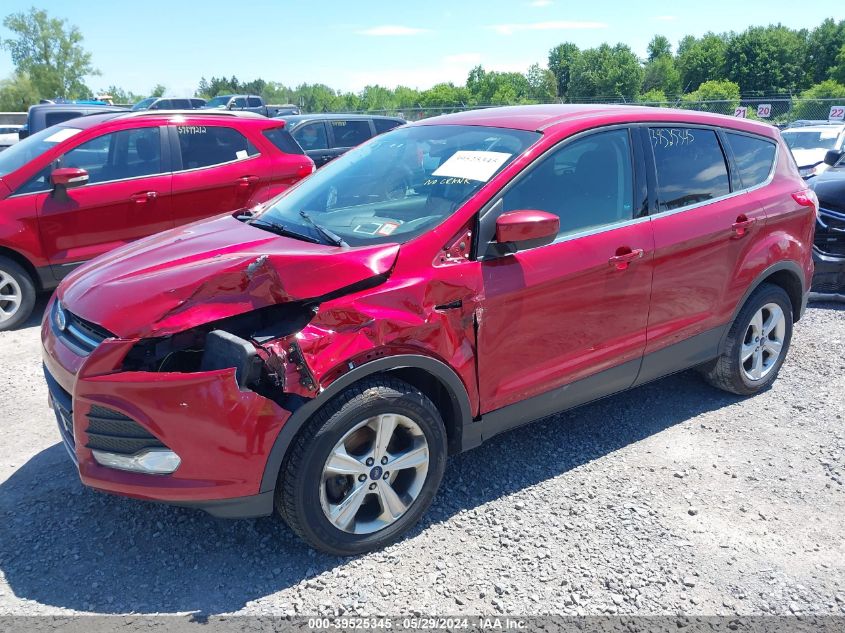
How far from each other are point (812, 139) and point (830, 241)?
1023 cm

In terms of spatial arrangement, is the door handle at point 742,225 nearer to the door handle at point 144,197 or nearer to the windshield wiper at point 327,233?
the windshield wiper at point 327,233

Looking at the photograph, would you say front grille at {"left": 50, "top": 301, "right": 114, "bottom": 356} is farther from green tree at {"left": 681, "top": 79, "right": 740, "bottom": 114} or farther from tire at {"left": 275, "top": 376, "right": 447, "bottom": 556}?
green tree at {"left": 681, "top": 79, "right": 740, "bottom": 114}

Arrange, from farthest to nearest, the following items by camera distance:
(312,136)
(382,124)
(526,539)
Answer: (382,124) < (312,136) < (526,539)

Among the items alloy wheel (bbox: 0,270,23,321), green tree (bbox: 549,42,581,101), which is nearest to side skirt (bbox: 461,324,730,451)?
alloy wheel (bbox: 0,270,23,321)

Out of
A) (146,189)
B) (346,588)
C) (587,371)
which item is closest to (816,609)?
(587,371)

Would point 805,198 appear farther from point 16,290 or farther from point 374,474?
point 16,290

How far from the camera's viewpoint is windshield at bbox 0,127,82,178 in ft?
19.9

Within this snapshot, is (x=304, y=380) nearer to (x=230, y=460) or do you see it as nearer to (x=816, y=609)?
(x=230, y=460)

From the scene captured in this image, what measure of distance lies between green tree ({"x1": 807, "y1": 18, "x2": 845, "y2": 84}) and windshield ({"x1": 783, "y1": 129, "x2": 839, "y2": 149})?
6932 cm

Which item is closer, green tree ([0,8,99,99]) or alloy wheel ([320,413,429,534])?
alloy wheel ([320,413,429,534])

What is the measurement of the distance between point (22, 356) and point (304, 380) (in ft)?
12.6

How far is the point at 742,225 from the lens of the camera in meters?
4.02

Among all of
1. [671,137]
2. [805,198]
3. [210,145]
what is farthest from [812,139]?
[210,145]

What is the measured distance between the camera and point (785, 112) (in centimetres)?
2862
